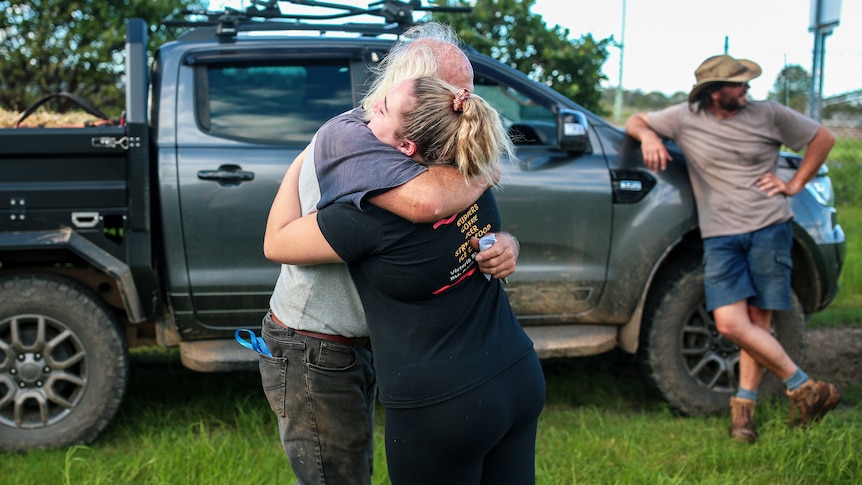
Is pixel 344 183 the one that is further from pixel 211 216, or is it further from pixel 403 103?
pixel 211 216

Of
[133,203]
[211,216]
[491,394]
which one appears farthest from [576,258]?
[491,394]

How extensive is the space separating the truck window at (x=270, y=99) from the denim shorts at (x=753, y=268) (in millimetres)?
1975

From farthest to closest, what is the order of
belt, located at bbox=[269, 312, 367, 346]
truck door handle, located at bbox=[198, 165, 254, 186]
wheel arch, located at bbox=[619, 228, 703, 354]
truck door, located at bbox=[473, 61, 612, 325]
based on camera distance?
wheel arch, located at bbox=[619, 228, 703, 354] → truck door, located at bbox=[473, 61, 612, 325] → truck door handle, located at bbox=[198, 165, 254, 186] → belt, located at bbox=[269, 312, 367, 346]

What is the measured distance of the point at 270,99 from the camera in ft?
13.7

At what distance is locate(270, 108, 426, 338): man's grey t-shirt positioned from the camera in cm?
190

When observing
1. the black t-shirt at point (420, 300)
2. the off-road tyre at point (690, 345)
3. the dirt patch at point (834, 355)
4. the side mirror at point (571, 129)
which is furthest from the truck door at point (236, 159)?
the dirt patch at point (834, 355)

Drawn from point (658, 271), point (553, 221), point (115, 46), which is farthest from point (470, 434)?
point (115, 46)

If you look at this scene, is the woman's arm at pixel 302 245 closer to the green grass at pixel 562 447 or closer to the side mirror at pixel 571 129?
the green grass at pixel 562 447

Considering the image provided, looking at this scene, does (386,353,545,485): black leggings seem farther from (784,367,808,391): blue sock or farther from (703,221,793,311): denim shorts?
(784,367,808,391): blue sock

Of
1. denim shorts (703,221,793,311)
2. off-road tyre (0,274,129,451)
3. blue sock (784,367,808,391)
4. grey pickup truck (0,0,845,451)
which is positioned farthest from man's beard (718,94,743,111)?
off-road tyre (0,274,129,451)

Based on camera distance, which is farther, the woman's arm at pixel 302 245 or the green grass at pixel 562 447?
the green grass at pixel 562 447

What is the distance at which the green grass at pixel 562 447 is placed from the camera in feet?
11.5

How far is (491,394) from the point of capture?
1959mm

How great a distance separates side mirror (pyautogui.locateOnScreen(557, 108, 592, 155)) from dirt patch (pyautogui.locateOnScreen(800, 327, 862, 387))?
1892mm
